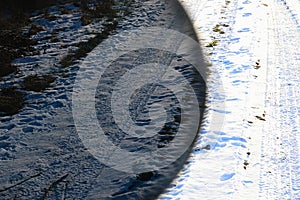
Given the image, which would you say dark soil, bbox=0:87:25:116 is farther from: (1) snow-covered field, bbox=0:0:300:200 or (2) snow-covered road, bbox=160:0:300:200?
(2) snow-covered road, bbox=160:0:300:200

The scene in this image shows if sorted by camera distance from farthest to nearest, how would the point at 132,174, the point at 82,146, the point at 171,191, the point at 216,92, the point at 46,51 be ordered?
the point at 46,51, the point at 216,92, the point at 82,146, the point at 132,174, the point at 171,191

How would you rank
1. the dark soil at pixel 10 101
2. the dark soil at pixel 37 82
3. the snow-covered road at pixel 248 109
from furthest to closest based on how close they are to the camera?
the dark soil at pixel 37 82 → the dark soil at pixel 10 101 → the snow-covered road at pixel 248 109

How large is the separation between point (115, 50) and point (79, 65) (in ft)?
3.25

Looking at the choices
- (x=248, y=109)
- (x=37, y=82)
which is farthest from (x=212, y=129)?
(x=37, y=82)

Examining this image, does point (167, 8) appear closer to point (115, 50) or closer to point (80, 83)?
point (115, 50)

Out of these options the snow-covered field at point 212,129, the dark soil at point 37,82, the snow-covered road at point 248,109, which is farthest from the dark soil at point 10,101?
the snow-covered road at point 248,109

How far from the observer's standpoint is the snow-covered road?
5699mm

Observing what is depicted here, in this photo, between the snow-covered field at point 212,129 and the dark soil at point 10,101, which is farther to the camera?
the dark soil at point 10,101

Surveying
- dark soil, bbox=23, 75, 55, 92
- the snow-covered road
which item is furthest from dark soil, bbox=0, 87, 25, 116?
the snow-covered road

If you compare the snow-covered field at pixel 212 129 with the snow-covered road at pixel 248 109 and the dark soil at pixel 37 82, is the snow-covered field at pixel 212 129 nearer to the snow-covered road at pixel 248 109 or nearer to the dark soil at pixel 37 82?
the snow-covered road at pixel 248 109

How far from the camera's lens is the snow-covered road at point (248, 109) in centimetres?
570

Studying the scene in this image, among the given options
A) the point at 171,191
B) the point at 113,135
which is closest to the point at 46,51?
the point at 113,135

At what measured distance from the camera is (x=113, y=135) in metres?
6.79

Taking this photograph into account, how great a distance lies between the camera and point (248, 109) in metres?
7.23
